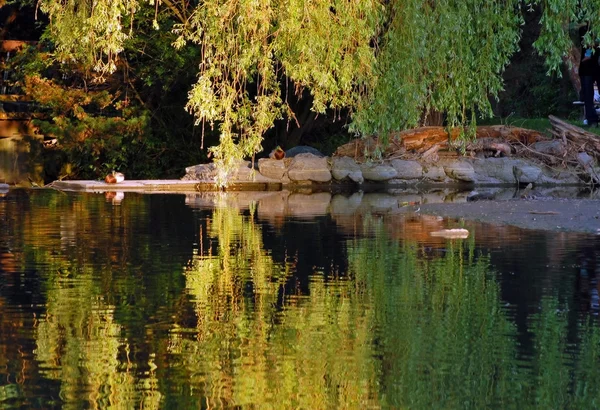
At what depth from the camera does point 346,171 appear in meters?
32.4

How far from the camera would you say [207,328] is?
420 inches

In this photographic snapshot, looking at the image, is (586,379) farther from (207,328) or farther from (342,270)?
(342,270)

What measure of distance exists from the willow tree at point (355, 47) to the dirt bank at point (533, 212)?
184cm

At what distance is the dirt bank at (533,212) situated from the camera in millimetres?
20047

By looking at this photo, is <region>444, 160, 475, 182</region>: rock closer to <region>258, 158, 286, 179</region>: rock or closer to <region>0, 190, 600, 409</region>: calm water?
<region>258, 158, 286, 179</region>: rock

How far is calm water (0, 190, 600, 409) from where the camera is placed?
8.33 metres

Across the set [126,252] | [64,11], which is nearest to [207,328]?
[126,252]

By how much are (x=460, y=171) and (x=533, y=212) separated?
1059cm

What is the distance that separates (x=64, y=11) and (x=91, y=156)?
1468 cm

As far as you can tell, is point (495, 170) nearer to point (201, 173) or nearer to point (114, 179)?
point (201, 173)

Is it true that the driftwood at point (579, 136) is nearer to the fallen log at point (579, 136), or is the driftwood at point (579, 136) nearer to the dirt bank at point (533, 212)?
the fallen log at point (579, 136)

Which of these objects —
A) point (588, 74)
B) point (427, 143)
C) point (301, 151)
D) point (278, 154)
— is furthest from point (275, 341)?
point (588, 74)

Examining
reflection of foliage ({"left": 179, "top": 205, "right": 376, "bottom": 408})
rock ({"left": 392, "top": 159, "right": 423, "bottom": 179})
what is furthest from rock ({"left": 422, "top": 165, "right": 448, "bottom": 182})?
reflection of foliage ({"left": 179, "top": 205, "right": 376, "bottom": 408})

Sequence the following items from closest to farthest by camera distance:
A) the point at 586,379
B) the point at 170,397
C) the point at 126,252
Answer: the point at 170,397 < the point at 586,379 < the point at 126,252
